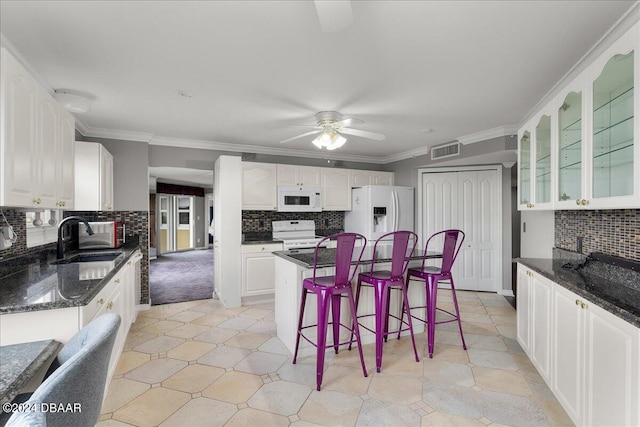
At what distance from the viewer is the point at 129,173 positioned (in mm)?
4137

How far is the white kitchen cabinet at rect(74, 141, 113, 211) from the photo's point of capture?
3326 mm

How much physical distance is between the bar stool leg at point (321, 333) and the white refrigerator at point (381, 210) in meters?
2.82

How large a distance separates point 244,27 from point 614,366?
2482mm

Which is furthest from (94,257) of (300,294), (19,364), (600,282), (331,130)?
(600,282)

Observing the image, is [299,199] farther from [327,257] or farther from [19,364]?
[19,364]

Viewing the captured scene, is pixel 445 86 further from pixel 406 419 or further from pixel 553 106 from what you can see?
pixel 406 419

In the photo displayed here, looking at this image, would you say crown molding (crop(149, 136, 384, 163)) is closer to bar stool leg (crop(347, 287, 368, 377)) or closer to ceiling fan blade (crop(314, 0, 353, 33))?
bar stool leg (crop(347, 287, 368, 377))

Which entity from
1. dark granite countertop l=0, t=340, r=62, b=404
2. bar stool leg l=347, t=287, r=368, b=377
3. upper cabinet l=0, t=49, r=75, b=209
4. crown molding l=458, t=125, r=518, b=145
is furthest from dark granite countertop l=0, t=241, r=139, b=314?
crown molding l=458, t=125, r=518, b=145

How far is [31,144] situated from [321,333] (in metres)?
2.11

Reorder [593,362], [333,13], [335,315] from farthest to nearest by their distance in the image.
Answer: [335,315] → [593,362] → [333,13]

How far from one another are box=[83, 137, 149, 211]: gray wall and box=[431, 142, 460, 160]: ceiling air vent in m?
4.11

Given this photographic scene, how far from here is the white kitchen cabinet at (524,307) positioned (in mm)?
2506

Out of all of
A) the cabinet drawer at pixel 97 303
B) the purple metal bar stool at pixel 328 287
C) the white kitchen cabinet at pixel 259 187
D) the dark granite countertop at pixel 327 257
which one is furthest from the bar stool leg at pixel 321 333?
the white kitchen cabinet at pixel 259 187

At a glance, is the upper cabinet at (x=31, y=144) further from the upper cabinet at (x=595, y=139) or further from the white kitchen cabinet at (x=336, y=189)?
the white kitchen cabinet at (x=336, y=189)
